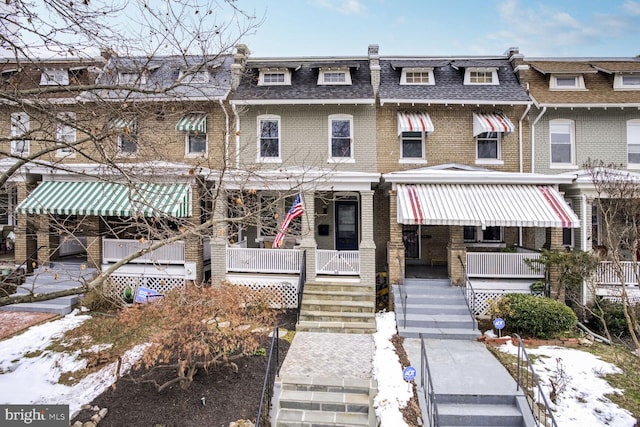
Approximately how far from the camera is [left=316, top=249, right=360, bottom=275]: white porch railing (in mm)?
13555

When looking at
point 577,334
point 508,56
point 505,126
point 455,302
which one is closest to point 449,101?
point 505,126

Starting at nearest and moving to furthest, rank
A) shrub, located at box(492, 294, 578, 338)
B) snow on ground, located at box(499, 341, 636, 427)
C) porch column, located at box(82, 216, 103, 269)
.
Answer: snow on ground, located at box(499, 341, 636, 427), shrub, located at box(492, 294, 578, 338), porch column, located at box(82, 216, 103, 269)

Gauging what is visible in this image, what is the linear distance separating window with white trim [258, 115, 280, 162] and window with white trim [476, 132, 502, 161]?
8.50m

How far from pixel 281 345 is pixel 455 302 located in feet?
19.4

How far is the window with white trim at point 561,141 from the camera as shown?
1551 centimetres

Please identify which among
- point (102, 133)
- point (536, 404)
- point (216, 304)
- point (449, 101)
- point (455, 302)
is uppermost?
point (449, 101)

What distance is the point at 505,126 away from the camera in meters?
14.5

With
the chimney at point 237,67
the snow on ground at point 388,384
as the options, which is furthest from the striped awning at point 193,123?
the snow on ground at point 388,384

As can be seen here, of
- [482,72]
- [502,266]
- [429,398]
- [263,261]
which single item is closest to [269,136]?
[263,261]

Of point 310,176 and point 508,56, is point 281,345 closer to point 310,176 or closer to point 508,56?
point 310,176

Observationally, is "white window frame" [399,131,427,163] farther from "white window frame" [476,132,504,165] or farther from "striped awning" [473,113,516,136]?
"white window frame" [476,132,504,165]

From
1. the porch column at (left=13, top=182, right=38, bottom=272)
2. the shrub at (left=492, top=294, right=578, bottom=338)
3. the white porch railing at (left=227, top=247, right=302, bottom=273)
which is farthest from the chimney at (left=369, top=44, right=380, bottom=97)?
the porch column at (left=13, top=182, right=38, bottom=272)

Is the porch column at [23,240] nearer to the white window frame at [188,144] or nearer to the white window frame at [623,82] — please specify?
the white window frame at [188,144]

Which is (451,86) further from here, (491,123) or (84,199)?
(84,199)
